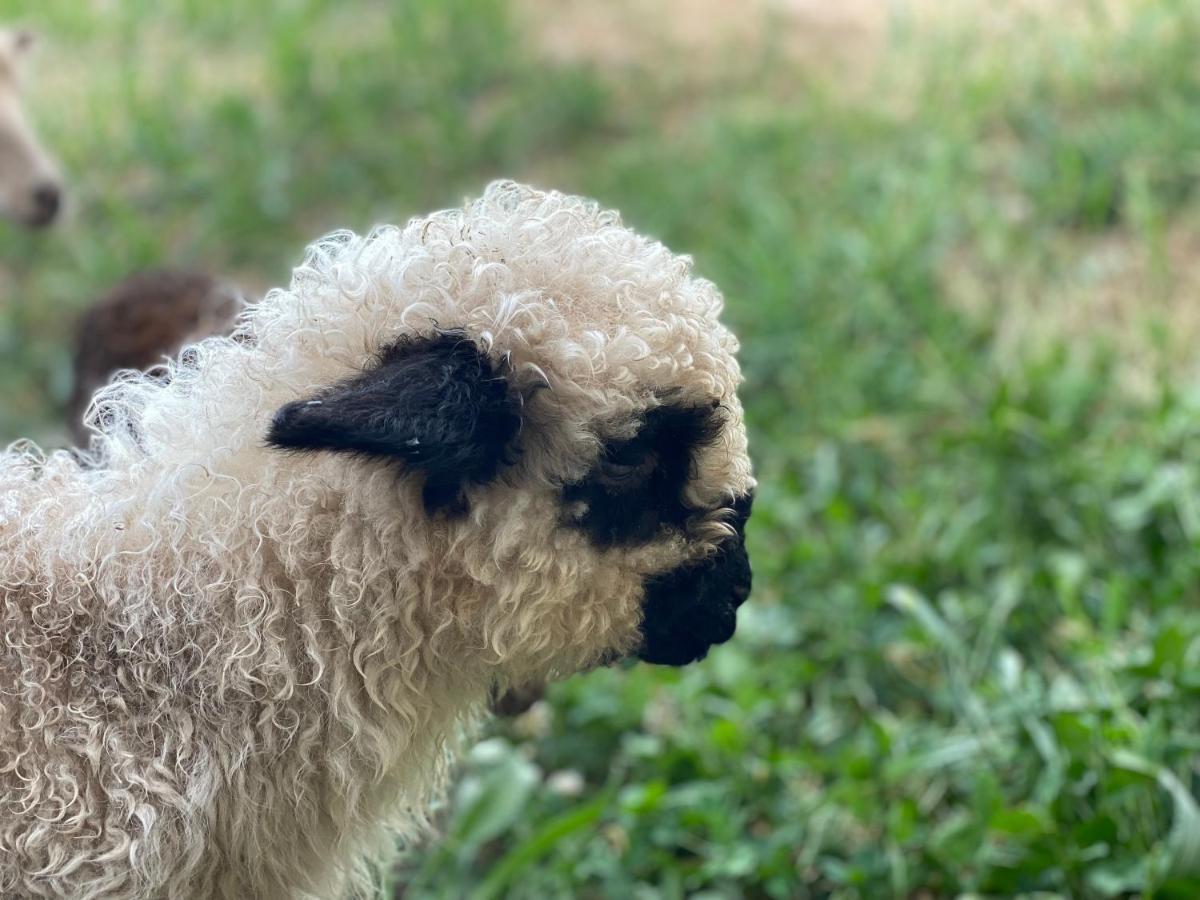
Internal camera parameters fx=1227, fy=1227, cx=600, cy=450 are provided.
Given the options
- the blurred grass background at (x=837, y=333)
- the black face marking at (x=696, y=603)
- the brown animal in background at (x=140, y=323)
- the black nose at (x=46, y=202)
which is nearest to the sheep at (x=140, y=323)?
the brown animal in background at (x=140, y=323)

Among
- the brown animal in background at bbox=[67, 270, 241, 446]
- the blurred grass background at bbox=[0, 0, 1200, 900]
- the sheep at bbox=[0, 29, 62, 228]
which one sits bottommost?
the blurred grass background at bbox=[0, 0, 1200, 900]

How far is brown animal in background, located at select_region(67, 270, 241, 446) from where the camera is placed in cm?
420

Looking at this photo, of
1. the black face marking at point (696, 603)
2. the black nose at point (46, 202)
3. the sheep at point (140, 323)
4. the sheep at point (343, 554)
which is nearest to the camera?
the sheep at point (343, 554)

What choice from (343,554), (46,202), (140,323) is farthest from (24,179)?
(343,554)

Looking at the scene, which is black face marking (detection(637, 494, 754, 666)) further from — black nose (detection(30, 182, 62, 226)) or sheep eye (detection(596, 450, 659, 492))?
black nose (detection(30, 182, 62, 226))

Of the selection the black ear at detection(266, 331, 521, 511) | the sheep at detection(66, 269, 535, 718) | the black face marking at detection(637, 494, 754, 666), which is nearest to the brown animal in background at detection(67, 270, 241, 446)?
the sheep at detection(66, 269, 535, 718)

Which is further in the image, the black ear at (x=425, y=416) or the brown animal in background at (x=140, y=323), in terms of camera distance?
the brown animal in background at (x=140, y=323)

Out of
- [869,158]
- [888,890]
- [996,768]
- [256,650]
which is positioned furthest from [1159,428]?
[256,650]

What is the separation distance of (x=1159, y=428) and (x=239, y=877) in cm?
371

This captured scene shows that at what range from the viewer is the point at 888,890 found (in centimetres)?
327

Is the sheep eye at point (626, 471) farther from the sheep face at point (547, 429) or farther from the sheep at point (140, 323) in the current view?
the sheep at point (140, 323)

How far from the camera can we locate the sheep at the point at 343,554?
79.4 inches

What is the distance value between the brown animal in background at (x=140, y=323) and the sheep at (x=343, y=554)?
2.02 m

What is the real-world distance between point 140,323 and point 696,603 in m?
2.92
